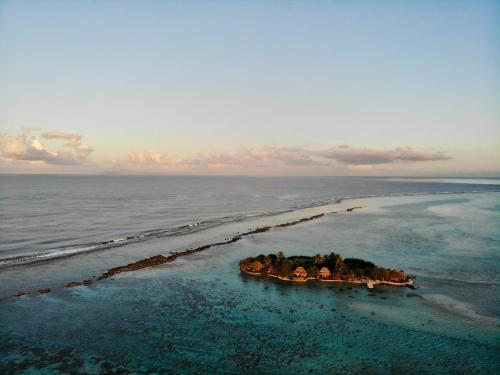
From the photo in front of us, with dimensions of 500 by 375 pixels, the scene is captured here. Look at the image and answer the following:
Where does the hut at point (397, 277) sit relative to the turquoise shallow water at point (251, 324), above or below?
above

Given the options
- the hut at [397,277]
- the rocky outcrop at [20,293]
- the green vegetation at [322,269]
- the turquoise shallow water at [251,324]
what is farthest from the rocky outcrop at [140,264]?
the hut at [397,277]

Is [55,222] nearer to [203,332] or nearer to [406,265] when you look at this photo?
[203,332]

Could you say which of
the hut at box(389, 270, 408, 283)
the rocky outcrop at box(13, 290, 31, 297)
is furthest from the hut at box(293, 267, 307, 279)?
the rocky outcrop at box(13, 290, 31, 297)

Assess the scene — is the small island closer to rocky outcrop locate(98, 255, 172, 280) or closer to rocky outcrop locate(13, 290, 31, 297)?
rocky outcrop locate(98, 255, 172, 280)

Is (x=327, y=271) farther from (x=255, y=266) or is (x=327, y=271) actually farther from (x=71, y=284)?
(x=71, y=284)

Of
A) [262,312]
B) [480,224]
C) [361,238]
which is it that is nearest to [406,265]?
[361,238]

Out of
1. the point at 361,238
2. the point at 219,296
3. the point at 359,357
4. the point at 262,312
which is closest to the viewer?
the point at 359,357

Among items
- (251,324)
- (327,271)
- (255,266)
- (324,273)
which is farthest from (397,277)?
A: (251,324)

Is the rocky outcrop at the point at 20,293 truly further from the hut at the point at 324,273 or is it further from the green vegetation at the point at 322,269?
the hut at the point at 324,273
